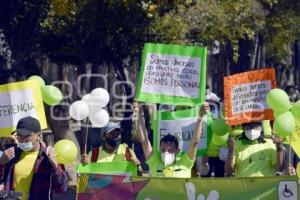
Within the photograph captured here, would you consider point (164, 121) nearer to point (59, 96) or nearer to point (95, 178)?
point (59, 96)

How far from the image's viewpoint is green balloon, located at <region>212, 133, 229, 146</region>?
38.9 ft

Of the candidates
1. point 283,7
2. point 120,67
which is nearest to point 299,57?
point 283,7

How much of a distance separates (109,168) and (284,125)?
182 cm

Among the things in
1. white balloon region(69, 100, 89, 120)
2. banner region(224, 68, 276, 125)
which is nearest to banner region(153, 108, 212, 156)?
banner region(224, 68, 276, 125)

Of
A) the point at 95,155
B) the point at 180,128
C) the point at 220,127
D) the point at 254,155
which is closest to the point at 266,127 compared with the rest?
the point at 220,127

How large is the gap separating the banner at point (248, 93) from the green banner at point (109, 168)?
128 centimetres

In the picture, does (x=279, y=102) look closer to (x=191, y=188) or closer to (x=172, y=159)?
(x=172, y=159)

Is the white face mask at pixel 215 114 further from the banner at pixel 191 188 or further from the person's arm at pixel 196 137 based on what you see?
the banner at pixel 191 188

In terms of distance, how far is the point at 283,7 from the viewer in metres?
25.7

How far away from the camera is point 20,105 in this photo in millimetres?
10680

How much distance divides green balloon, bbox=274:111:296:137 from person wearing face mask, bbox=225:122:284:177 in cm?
24

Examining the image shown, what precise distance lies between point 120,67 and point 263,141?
32.5 ft

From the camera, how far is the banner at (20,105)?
10617 millimetres

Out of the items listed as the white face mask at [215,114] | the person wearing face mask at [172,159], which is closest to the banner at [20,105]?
the person wearing face mask at [172,159]
